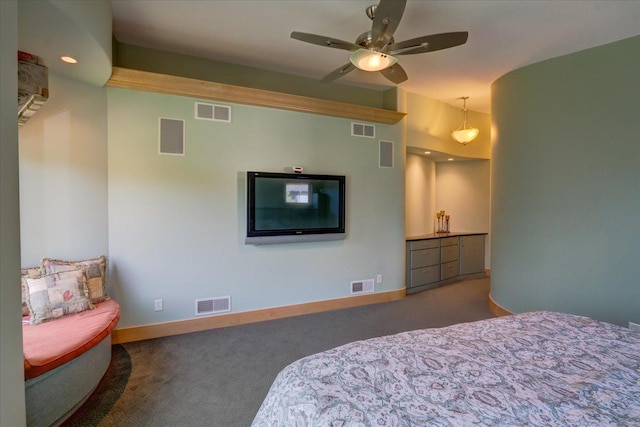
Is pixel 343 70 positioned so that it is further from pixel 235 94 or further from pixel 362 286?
pixel 362 286

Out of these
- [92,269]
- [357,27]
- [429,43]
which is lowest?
[92,269]

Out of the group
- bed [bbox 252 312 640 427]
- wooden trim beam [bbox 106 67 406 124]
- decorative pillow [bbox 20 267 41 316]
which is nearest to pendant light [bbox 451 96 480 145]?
wooden trim beam [bbox 106 67 406 124]

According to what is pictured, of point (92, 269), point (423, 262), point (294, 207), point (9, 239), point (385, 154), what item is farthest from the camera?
point (423, 262)

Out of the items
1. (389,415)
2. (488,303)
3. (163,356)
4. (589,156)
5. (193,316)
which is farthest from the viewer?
(488,303)

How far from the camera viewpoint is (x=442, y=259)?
5449 mm

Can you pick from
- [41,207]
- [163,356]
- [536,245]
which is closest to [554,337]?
[536,245]

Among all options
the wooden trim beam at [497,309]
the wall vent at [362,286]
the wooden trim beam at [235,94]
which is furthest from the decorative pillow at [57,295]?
the wooden trim beam at [497,309]

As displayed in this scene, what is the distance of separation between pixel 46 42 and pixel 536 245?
500 centimetres

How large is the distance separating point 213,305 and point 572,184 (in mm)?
4247

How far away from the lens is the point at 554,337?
1.67 metres

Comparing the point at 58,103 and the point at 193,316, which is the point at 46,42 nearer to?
the point at 58,103

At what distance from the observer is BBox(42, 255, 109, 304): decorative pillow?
2.59 metres

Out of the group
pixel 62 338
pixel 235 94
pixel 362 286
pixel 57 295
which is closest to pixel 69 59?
pixel 235 94

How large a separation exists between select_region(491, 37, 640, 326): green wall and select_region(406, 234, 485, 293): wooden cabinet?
1.22 m
